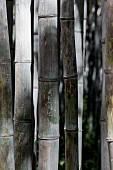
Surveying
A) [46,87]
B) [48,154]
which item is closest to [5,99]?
[46,87]

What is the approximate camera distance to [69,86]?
4.97 feet

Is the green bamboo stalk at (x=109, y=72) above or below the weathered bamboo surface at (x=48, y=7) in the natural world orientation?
below

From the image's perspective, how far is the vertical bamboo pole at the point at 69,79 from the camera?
Result: 1474 millimetres

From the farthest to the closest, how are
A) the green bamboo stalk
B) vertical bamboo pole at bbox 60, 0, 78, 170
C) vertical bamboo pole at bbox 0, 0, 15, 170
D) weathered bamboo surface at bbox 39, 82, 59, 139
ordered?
vertical bamboo pole at bbox 60, 0, 78, 170, weathered bamboo surface at bbox 39, 82, 59, 139, vertical bamboo pole at bbox 0, 0, 15, 170, the green bamboo stalk

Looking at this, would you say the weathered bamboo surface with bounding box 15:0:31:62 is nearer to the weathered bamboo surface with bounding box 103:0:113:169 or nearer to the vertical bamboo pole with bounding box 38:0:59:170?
the vertical bamboo pole with bounding box 38:0:59:170

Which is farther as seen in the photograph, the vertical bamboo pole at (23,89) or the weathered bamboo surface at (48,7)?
the vertical bamboo pole at (23,89)

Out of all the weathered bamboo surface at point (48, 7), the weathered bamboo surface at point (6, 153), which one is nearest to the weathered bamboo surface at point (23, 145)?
the weathered bamboo surface at point (6, 153)

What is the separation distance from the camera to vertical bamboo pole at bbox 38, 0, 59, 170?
4.42ft

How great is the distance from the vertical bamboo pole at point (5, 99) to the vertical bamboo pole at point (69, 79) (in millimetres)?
286

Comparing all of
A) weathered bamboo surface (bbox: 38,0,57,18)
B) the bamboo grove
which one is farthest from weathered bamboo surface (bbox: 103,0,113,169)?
weathered bamboo surface (bbox: 38,0,57,18)

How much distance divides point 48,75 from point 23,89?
19 cm

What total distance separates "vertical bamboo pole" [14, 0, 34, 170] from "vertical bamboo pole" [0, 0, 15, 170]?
0.76ft

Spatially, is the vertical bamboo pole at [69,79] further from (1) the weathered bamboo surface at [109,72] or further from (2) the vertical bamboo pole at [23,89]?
(1) the weathered bamboo surface at [109,72]

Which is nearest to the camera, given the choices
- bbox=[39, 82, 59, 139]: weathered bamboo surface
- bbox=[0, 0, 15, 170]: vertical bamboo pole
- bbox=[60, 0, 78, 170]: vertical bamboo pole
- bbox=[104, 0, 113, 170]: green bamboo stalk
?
bbox=[104, 0, 113, 170]: green bamboo stalk
